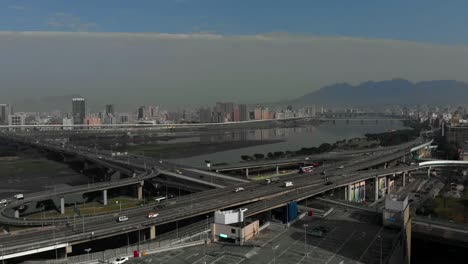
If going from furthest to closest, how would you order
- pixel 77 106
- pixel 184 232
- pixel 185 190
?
pixel 77 106, pixel 185 190, pixel 184 232

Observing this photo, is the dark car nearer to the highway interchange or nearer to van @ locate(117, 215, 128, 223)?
the highway interchange

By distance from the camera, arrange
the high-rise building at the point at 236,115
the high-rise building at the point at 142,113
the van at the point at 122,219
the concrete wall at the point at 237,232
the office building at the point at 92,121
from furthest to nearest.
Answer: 1. the high-rise building at the point at 142,113
2. the high-rise building at the point at 236,115
3. the office building at the point at 92,121
4. the van at the point at 122,219
5. the concrete wall at the point at 237,232

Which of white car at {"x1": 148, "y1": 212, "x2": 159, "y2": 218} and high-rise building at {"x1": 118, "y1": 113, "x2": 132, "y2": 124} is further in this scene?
high-rise building at {"x1": 118, "y1": 113, "x2": 132, "y2": 124}

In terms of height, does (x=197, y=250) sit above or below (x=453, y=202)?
above

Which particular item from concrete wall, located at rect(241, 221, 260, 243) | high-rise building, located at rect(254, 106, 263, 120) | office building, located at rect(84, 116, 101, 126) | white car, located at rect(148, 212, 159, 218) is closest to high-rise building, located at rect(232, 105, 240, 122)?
high-rise building, located at rect(254, 106, 263, 120)

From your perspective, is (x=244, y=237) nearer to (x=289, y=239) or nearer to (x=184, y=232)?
(x=289, y=239)

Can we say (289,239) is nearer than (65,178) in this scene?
Yes

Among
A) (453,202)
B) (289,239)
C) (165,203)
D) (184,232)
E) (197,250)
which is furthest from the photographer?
(453,202)

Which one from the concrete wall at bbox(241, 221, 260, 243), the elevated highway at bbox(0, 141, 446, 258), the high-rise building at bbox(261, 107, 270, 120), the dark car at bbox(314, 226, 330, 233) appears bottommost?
the elevated highway at bbox(0, 141, 446, 258)

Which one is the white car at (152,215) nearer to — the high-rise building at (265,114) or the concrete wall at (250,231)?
the concrete wall at (250,231)

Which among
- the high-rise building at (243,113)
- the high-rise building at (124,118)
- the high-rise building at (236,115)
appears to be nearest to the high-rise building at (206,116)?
the high-rise building at (236,115)

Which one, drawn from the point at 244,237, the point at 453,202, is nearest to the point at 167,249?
the point at 244,237
